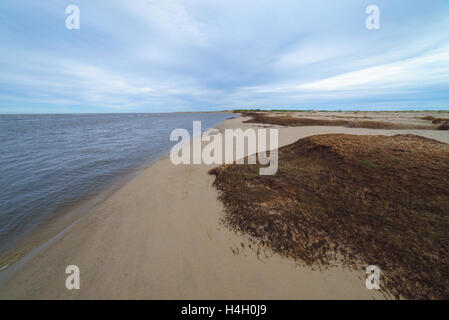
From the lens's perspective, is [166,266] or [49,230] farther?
→ [49,230]

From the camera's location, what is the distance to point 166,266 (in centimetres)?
265

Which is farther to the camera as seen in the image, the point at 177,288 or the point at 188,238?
the point at 188,238

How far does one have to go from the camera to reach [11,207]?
4.64 m

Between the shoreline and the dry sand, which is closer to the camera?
the dry sand

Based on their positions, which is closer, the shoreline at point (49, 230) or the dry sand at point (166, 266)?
the dry sand at point (166, 266)

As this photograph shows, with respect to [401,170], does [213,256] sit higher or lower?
lower

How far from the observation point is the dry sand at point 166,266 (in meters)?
2.26

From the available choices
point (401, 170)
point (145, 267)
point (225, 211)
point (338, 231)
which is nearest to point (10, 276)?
point (145, 267)

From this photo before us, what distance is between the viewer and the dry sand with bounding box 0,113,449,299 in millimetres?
2258

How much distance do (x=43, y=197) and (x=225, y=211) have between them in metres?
6.35
